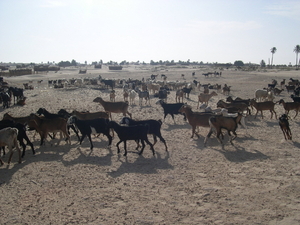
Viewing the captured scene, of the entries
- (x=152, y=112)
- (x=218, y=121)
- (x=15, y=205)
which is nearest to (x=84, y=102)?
(x=152, y=112)

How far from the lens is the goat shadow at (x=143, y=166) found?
7973 mm

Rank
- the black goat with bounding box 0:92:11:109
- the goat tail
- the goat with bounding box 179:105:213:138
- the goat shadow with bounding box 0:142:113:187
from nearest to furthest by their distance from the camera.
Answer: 1. the goat shadow with bounding box 0:142:113:187
2. the goat tail
3. the goat with bounding box 179:105:213:138
4. the black goat with bounding box 0:92:11:109

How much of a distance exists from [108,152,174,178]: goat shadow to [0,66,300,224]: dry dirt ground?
0.10ft

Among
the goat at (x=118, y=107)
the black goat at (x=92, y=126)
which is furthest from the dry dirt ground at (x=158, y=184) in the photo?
the goat at (x=118, y=107)

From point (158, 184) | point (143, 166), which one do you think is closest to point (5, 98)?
point (143, 166)

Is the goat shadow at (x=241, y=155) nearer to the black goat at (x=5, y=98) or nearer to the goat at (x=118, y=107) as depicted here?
the goat at (x=118, y=107)

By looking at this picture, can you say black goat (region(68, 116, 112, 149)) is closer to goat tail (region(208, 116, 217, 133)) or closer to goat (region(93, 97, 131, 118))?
goat tail (region(208, 116, 217, 133))

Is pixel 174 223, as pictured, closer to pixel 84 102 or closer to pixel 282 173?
pixel 282 173

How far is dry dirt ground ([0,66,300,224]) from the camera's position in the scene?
557 cm

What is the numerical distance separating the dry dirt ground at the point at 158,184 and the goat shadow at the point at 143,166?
32 mm

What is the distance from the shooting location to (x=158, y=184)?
7.05 meters

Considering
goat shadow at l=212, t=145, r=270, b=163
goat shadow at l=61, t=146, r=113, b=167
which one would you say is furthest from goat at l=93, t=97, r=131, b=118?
goat shadow at l=212, t=145, r=270, b=163

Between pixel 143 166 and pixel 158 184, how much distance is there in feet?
4.90

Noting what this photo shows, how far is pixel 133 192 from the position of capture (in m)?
6.62
